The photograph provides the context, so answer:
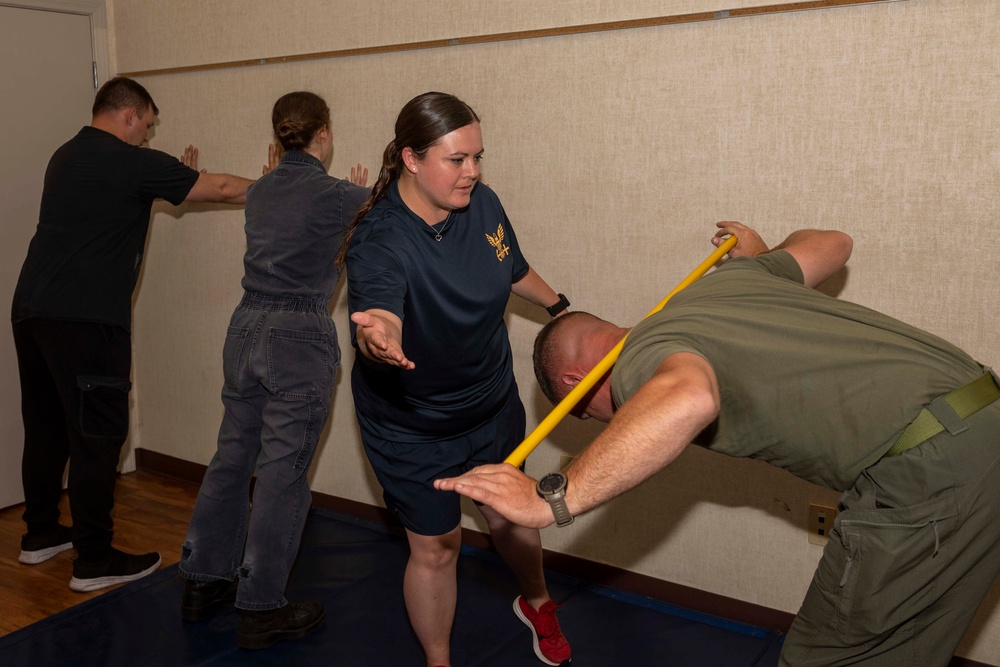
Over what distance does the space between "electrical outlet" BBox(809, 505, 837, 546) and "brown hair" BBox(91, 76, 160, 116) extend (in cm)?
264

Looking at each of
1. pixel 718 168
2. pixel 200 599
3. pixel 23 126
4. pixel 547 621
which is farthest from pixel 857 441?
pixel 23 126

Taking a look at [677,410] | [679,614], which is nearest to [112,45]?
[679,614]

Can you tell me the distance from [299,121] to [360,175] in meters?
0.57

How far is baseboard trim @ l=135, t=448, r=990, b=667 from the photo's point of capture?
2848 millimetres

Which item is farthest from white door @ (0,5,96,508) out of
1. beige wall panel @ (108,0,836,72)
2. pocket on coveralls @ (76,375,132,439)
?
pocket on coveralls @ (76,375,132,439)

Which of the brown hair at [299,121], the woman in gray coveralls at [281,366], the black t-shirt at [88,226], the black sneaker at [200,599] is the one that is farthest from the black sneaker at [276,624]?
the brown hair at [299,121]

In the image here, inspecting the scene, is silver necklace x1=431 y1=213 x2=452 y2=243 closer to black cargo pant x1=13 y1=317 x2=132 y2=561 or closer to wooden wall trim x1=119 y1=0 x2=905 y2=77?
wooden wall trim x1=119 y1=0 x2=905 y2=77

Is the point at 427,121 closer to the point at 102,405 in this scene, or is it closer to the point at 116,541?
the point at 102,405

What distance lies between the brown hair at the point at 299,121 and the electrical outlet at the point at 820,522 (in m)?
1.87

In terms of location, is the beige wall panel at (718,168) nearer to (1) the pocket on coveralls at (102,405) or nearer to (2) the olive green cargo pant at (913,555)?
(1) the pocket on coveralls at (102,405)

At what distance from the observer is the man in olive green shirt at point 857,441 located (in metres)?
1.54

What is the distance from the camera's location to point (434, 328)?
2.31 metres

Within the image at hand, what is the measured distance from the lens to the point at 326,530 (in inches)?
144

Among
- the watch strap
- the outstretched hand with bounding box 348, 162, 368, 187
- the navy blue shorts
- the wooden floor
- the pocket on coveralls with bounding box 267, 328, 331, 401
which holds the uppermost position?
the outstretched hand with bounding box 348, 162, 368, 187
